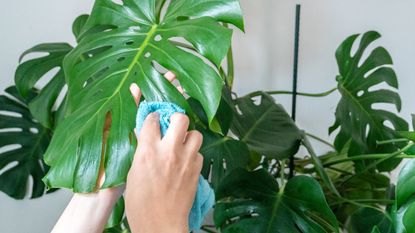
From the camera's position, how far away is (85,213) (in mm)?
619

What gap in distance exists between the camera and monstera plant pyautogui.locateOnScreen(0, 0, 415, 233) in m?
0.57

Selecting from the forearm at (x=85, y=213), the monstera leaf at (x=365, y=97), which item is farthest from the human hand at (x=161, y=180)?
the monstera leaf at (x=365, y=97)

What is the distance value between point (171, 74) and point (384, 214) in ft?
1.61

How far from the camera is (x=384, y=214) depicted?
85 cm

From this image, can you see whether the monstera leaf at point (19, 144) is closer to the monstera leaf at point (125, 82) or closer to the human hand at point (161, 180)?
the monstera leaf at point (125, 82)

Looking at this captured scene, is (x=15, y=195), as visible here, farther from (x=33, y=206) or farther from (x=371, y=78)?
(x=371, y=78)

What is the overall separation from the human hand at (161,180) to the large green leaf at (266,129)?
1.05 feet

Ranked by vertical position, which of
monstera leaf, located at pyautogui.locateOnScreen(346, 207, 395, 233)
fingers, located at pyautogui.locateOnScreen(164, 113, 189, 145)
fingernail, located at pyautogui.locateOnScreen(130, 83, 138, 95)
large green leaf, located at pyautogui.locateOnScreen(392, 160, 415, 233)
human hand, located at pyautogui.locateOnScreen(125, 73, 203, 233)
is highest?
fingernail, located at pyautogui.locateOnScreen(130, 83, 138, 95)

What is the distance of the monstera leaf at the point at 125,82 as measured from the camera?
54cm

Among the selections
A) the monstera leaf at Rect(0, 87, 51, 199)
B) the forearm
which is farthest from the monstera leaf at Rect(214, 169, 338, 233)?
the monstera leaf at Rect(0, 87, 51, 199)

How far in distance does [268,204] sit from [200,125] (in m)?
0.19

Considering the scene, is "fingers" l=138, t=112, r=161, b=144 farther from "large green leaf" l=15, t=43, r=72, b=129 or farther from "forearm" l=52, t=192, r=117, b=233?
"large green leaf" l=15, t=43, r=72, b=129

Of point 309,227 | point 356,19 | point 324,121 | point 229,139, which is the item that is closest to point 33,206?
point 229,139

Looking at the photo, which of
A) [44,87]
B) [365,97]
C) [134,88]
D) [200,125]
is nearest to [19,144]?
[44,87]
